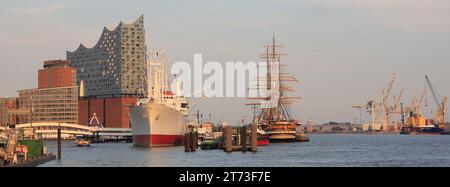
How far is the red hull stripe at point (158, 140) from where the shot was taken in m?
117

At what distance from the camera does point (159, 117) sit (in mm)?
116938

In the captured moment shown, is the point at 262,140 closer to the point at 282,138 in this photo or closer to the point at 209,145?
the point at 209,145

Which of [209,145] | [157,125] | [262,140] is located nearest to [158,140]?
[157,125]

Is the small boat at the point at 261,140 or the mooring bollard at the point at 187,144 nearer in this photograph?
the mooring bollard at the point at 187,144

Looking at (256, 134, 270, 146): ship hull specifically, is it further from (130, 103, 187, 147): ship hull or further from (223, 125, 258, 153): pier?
(223, 125, 258, 153): pier

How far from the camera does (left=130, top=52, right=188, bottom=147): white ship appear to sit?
117438 millimetres

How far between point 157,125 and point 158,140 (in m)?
2.18

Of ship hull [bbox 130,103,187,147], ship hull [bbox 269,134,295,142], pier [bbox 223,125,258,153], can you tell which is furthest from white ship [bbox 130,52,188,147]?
ship hull [bbox 269,134,295,142]

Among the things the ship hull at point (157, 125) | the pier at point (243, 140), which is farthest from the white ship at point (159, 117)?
the pier at point (243, 140)

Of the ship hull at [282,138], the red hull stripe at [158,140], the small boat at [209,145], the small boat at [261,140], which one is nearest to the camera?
the small boat at [209,145]

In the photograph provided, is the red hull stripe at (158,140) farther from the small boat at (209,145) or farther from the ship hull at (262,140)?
the ship hull at (262,140)

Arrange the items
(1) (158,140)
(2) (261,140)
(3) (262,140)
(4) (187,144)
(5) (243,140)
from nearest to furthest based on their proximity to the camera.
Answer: (5) (243,140) → (4) (187,144) → (1) (158,140) → (2) (261,140) → (3) (262,140)

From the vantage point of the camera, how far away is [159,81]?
13300 centimetres
